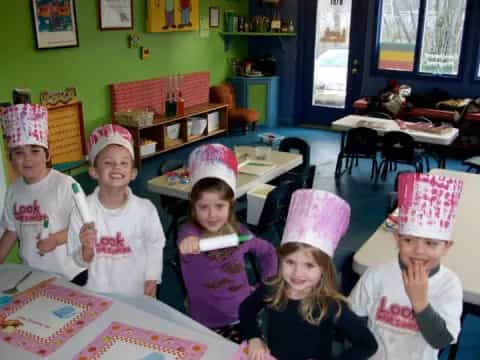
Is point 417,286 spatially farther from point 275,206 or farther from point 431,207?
point 275,206

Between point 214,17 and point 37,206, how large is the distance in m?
6.31

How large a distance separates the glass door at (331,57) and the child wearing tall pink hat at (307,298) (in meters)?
6.94

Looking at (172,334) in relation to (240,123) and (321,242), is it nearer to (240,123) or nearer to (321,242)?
(321,242)

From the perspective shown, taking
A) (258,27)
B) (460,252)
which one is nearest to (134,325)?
(460,252)

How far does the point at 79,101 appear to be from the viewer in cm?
566

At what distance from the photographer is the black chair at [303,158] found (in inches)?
163

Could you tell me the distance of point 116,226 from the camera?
1946mm

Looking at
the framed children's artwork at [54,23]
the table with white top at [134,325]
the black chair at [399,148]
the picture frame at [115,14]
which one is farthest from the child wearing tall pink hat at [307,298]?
the picture frame at [115,14]

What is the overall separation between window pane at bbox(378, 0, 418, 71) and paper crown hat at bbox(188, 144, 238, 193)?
21.3ft

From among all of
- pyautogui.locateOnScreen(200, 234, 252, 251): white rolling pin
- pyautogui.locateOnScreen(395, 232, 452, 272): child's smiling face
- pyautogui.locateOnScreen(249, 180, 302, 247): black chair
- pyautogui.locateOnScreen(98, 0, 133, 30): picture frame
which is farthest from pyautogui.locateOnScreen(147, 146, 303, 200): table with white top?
pyautogui.locateOnScreen(98, 0, 133, 30): picture frame

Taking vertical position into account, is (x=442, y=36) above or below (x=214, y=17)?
below

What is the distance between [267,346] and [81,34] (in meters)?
4.90

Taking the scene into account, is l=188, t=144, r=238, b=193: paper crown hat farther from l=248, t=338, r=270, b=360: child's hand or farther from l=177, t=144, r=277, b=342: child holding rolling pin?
l=248, t=338, r=270, b=360: child's hand

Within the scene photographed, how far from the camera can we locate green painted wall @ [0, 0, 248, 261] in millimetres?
4816
